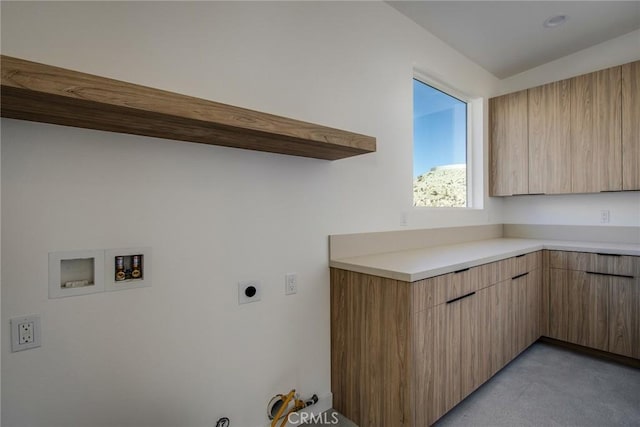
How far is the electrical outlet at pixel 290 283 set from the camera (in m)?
1.67

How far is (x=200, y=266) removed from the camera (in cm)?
139

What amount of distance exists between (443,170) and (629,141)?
4.58ft

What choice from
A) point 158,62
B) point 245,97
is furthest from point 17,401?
point 245,97

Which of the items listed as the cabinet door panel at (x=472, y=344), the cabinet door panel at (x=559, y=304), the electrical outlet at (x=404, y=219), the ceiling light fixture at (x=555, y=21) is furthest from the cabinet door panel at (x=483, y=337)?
the ceiling light fixture at (x=555, y=21)

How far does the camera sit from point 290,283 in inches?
66.1

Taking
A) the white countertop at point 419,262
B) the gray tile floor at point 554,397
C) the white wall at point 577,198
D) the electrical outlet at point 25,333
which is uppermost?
the white wall at point 577,198

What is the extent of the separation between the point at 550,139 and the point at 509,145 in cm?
35

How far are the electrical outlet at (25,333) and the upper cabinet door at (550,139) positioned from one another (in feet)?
12.0

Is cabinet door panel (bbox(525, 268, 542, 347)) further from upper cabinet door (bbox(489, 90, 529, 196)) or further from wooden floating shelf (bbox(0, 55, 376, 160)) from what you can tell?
wooden floating shelf (bbox(0, 55, 376, 160))

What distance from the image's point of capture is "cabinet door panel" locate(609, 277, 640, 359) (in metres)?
2.22

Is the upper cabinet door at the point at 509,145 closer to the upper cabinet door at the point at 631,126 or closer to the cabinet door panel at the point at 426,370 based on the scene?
the upper cabinet door at the point at 631,126

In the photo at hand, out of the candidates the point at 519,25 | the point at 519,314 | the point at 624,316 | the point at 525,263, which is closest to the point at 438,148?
the point at 519,25

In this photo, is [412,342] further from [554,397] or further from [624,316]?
[624,316]

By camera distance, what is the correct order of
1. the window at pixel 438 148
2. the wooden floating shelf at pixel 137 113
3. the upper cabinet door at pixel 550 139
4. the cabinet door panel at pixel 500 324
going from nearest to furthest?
the wooden floating shelf at pixel 137 113
the cabinet door panel at pixel 500 324
the window at pixel 438 148
the upper cabinet door at pixel 550 139
